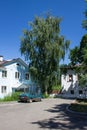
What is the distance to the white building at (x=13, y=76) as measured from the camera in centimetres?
4909

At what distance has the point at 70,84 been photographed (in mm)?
58500

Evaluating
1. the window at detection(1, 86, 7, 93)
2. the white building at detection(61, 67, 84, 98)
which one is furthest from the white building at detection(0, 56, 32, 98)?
the white building at detection(61, 67, 84, 98)

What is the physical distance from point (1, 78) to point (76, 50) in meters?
16.1

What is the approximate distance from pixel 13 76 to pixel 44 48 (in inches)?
337

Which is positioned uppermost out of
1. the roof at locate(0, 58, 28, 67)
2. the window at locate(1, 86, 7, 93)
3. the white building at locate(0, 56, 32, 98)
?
the roof at locate(0, 58, 28, 67)

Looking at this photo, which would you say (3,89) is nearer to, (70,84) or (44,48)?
(44,48)

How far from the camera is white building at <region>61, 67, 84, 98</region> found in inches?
2271

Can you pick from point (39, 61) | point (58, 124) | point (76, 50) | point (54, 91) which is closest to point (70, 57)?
point (76, 50)

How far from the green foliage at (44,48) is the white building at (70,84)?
534cm

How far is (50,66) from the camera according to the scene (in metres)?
53.0

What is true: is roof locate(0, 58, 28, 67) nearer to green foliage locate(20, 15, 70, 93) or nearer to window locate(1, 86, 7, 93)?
green foliage locate(20, 15, 70, 93)

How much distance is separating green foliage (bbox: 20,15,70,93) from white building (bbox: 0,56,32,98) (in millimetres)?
2239

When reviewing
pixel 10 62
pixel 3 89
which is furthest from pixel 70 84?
pixel 3 89

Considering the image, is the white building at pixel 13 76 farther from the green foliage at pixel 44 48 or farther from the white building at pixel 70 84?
the white building at pixel 70 84
